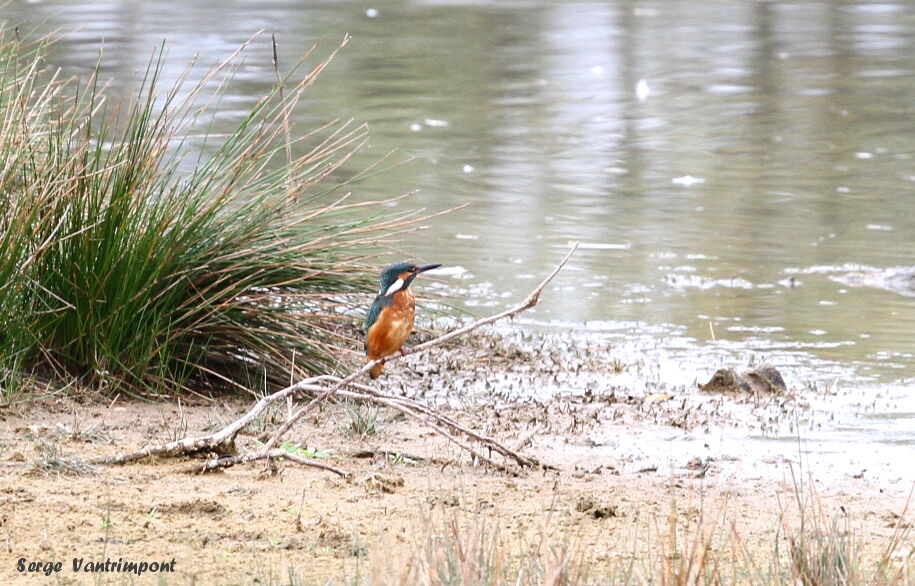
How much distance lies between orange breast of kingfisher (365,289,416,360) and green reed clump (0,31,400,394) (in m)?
0.66

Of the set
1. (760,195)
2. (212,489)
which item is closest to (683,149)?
(760,195)

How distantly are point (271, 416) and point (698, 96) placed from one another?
29.8ft

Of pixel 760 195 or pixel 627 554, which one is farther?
pixel 760 195

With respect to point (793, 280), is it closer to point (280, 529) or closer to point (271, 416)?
point (271, 416)

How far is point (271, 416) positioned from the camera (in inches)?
201

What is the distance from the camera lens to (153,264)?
5184 millimetres

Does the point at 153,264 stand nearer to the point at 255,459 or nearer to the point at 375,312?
the point at 375,312

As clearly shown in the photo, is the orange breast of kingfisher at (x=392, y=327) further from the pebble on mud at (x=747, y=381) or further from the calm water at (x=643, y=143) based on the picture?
the calm water at (x=643, y=143)

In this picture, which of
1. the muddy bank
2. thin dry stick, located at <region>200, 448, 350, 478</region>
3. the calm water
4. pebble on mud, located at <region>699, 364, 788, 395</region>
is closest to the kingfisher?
the muddy bank

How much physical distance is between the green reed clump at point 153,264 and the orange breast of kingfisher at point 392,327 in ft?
2.15

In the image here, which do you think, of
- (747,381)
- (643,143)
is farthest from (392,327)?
(643,143)

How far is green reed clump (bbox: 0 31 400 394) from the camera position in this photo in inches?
200

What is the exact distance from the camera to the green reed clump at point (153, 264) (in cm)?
509

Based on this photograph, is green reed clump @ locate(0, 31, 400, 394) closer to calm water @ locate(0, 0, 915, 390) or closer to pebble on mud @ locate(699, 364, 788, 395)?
pebble on mud @ locate(699, 364, 788, 395)
